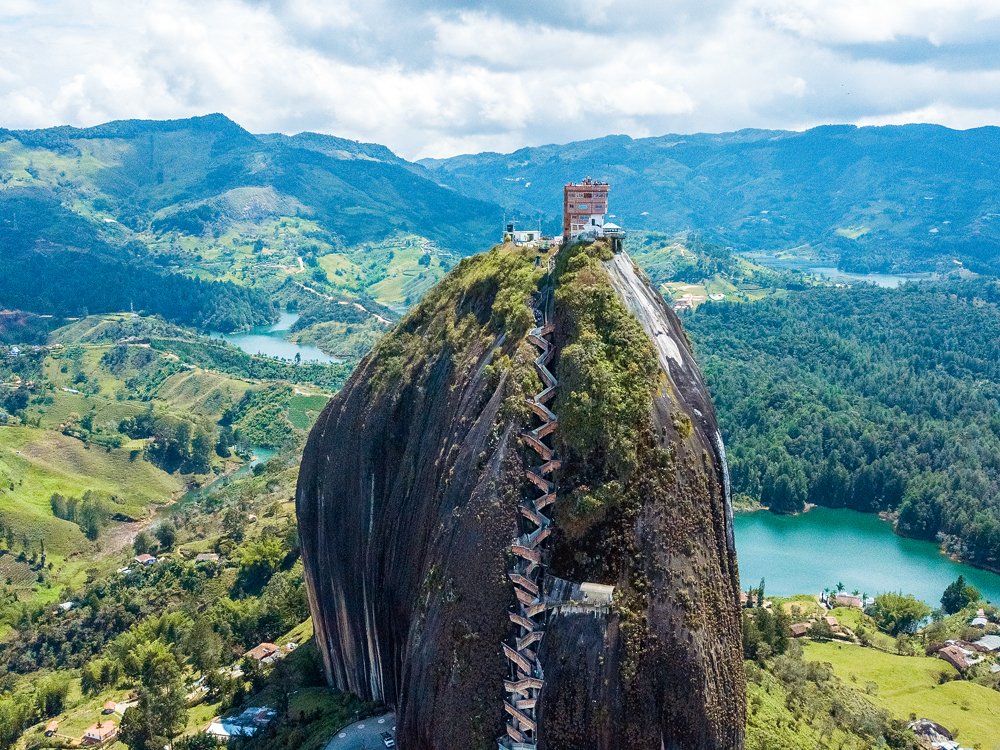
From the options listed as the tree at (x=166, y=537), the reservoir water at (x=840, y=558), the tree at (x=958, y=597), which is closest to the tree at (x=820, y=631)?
the reservoir water at (x=840, y=558)

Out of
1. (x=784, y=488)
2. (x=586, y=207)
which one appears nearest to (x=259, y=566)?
(x=586, y=207)

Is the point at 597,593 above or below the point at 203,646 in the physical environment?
above

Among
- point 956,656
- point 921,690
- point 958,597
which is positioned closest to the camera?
point 921,690

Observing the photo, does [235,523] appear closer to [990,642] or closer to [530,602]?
[530,602]

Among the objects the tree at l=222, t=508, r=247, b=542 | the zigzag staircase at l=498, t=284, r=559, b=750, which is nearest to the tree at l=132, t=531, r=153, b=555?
the tree at l=222, t=508, r=247, b=542

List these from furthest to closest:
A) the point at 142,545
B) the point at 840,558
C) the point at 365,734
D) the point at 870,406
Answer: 1. the point at 870,406
2. the point at 840,558
3. the point at 142,545
4. the point at 365,734

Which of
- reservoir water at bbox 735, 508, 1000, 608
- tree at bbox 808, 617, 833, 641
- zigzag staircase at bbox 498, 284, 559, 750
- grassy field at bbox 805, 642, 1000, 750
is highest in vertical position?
zigzag staircase at bbox 498, 284, 559, 750

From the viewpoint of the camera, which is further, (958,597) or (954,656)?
(958,597)

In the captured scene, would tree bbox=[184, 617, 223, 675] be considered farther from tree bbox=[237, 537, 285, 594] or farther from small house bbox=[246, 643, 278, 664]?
tree bbox=[237, 537, 285, 594]
